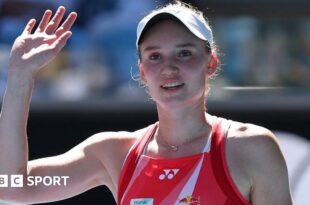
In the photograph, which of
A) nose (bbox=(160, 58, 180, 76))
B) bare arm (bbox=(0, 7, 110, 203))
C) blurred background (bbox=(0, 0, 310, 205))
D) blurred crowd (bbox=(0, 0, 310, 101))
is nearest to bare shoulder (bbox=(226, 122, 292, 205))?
nose (bbox=(160, 58, 180, 76))

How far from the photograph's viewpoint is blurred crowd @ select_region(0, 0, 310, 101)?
4.59 metres

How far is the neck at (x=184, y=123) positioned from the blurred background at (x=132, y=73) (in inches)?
78.5

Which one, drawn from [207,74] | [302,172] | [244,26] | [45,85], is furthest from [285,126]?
[207,74]

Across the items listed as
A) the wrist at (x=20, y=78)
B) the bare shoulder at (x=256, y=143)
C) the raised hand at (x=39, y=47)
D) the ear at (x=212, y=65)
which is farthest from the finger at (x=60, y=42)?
the bare shoulder at (x=256, y=143)

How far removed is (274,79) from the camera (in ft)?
15.1

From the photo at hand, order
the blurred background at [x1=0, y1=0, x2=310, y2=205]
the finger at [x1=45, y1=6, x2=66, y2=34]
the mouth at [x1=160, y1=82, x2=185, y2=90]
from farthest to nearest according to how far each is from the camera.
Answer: the blurred background at [x1=0, y1=0, x2=310, y2=205]
the finger at [x1=45, y1=6, x2=66, y2=34]
the mouth at [x1=160, y1=82, x2=185, y2=90]

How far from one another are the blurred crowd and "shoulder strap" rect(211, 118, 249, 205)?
2.22 metres

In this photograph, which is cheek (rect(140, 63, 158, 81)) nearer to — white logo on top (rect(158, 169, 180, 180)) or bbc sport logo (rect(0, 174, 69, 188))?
white logo on top (rect(158, 169, 180, 180))

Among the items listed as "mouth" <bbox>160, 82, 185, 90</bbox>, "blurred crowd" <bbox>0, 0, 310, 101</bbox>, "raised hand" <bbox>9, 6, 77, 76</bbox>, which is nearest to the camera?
"mouth" <bbox>160, 82, 185, 90</bbox>

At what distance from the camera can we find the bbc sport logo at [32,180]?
8.08 ft

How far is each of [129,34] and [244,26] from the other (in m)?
0.69

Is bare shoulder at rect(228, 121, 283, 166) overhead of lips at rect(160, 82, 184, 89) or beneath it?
beneath

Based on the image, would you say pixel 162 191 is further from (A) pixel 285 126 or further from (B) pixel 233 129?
Result: (A) pixel 285 126

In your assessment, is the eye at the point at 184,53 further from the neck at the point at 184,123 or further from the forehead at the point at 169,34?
the neck at the point at 184,123
